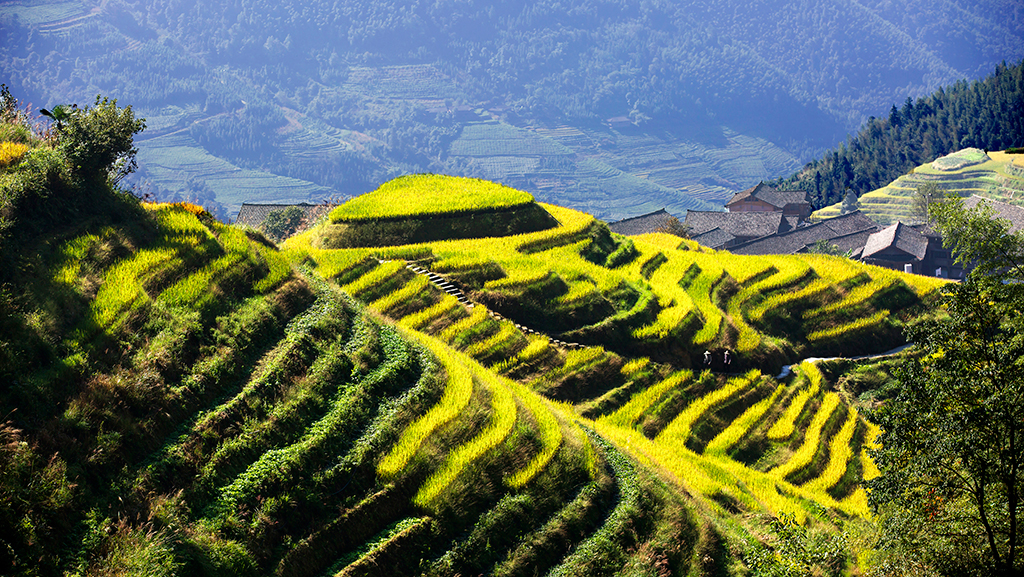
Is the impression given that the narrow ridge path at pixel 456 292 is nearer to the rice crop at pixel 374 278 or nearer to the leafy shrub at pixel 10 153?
the rice crop at pixel 374 278

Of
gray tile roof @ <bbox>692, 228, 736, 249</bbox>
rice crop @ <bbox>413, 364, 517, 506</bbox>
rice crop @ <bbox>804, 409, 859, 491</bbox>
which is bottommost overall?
gray tile roof @ <bbox>692, 228, 736, 249</bbox>

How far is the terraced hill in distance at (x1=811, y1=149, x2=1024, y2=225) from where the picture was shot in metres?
82.5

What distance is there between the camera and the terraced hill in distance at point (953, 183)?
8250 centimetres

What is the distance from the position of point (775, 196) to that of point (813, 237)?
24.4m

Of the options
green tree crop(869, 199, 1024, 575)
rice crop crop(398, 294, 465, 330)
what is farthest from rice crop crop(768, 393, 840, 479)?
rice crop crop(398, 294, 465, 330)

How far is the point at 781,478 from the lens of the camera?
2153 centimetres

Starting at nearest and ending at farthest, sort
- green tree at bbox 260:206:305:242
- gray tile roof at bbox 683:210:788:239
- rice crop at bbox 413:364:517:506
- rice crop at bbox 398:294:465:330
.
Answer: rice crop at bbox 413:364:517:506
rice crop at bbox 398:294:465:330
green tree at bbox 260:206:305:242
gray tile roof at bbox 683:210:788:239

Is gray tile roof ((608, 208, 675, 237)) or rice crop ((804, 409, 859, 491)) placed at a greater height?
rice crop ((804, 409, 859, 491))

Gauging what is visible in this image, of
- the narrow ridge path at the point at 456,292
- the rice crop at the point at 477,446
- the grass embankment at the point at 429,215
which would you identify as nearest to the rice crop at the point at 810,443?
the narrow ridge path at the point at 456,292

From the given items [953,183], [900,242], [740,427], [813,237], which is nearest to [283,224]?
[740,427]

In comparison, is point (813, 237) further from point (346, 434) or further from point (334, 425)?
point (334, 425)

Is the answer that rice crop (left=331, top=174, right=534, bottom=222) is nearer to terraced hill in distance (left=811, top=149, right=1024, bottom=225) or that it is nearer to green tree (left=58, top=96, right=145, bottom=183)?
green tree (left=58, top=96, right=145, bottom=183)

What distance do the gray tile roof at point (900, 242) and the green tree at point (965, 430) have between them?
51342mm

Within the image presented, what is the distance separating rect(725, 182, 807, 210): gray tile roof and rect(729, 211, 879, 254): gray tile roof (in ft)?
60.1
